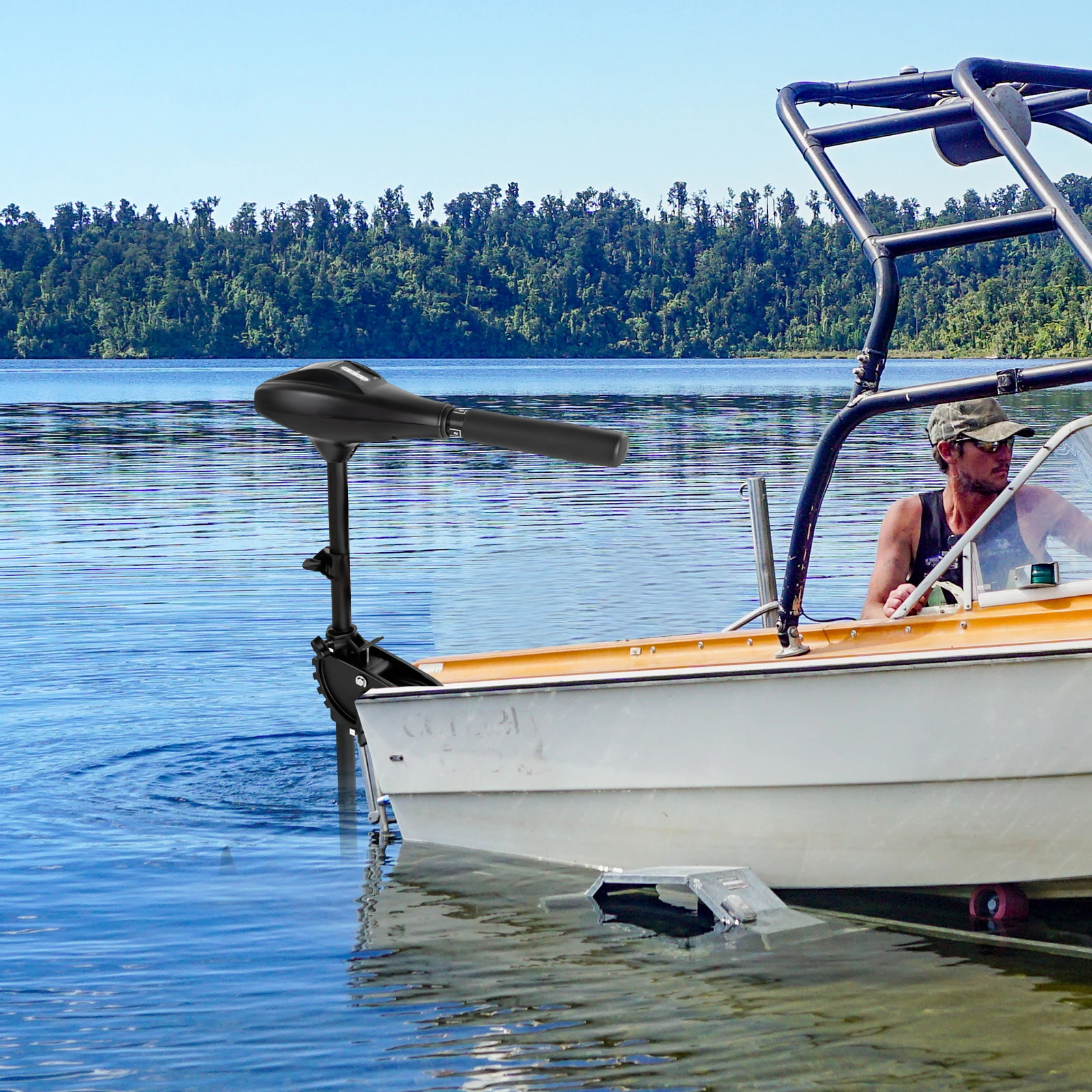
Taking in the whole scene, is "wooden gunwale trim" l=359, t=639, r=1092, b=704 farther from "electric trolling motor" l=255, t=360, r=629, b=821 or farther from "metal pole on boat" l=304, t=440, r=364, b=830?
"metal pole on boat" l=304, t=440, r=364, b=830

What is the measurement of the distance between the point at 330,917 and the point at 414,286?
166m

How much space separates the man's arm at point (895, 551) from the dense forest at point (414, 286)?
486 feet

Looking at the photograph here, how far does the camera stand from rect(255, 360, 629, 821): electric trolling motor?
12.1 feet

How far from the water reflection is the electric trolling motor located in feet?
2.33

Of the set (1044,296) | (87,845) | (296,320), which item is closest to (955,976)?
(87,845)

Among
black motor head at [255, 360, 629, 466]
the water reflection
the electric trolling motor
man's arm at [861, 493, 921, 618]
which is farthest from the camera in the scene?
man's arm at [861, 493, 921, 618]

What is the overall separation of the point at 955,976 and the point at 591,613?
7438 mm

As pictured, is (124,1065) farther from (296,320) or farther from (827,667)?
(296,320)

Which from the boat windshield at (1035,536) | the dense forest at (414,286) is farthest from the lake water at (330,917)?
the dense forest at (414,286)

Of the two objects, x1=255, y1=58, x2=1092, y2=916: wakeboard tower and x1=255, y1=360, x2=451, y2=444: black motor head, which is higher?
x1=255, y1=360, x2=451, y2=444: black motor head

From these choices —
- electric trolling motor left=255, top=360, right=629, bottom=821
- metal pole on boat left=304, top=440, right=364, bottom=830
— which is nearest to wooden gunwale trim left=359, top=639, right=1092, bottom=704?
electric trolling motor left=255, top=360, right=629, bottom=821

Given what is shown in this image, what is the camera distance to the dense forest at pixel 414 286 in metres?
163

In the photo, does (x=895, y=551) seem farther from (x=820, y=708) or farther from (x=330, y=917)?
(x=330, y=917)

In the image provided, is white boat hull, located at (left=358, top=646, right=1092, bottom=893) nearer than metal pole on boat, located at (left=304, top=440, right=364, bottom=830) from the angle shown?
No
